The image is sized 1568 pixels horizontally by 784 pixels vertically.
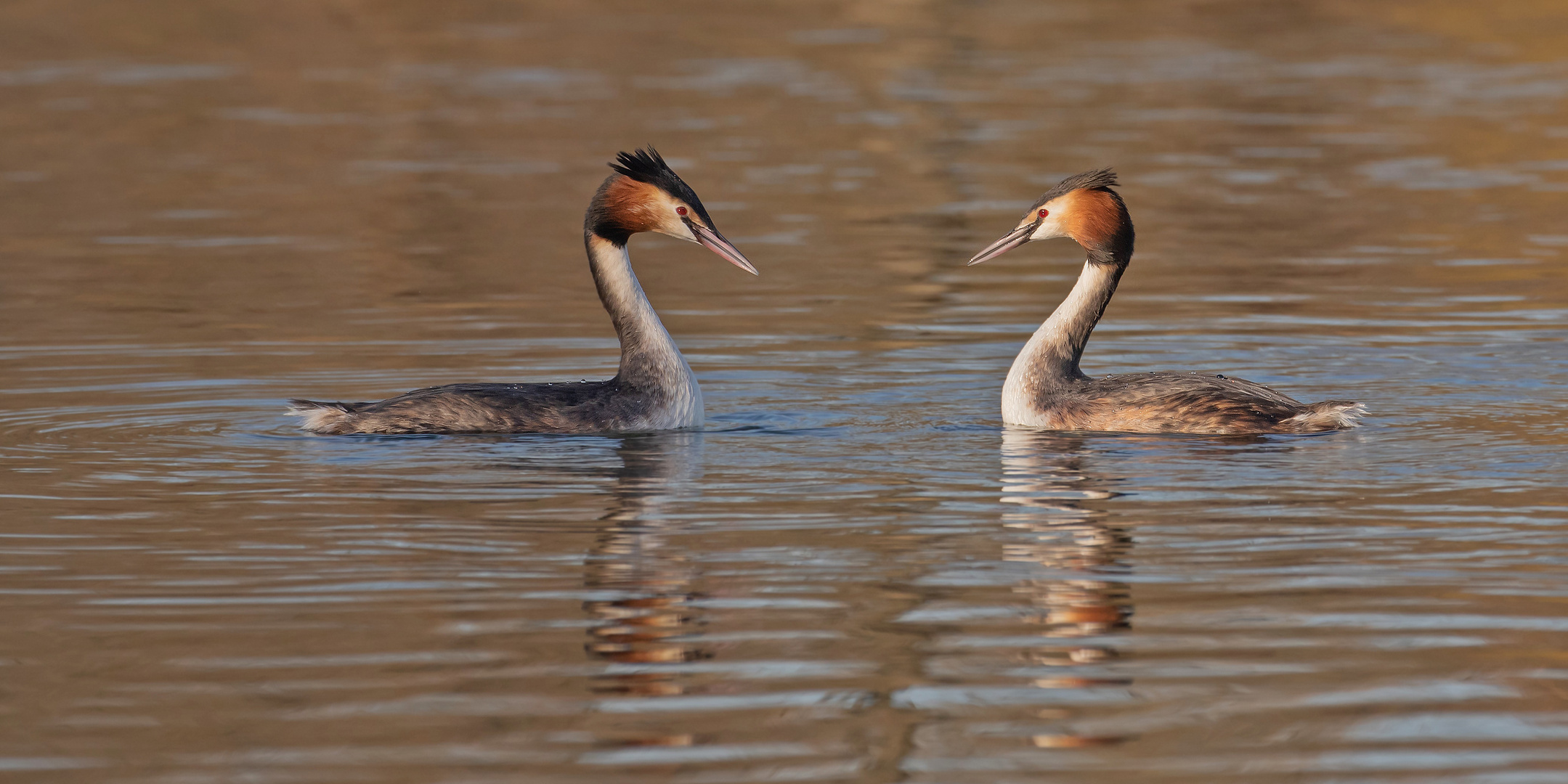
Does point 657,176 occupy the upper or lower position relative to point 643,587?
upper

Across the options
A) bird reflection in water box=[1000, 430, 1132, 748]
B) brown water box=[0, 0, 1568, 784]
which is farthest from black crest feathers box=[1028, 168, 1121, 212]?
bird reflection in water box=[1000, 430, 1132, 748]

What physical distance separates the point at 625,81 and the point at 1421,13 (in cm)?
1741

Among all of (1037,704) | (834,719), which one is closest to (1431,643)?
(1037,704)

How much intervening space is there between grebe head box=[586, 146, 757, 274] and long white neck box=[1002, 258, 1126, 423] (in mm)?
1638

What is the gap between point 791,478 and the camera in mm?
10031

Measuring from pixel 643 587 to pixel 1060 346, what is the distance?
4471 mm

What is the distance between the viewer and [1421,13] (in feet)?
134

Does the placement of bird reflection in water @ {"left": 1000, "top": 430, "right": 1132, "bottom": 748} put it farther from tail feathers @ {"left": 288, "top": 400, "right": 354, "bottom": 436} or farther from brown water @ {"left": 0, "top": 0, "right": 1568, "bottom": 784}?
tail feathers @ {"left": 288, "top": 400, "right": 354, "bottom": 436}

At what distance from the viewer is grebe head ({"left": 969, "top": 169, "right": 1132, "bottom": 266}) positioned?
1193cm

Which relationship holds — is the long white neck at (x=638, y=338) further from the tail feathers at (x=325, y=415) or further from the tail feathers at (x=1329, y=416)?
the tail feathers at (x=1329, y=416)

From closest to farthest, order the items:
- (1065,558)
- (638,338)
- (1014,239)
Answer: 1. (1065,558)
2. (638,338)
3. (1014,239)

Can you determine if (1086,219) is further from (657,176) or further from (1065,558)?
(1065,558)

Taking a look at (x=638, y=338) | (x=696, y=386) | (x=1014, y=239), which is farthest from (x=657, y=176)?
(x=1014, y=239)

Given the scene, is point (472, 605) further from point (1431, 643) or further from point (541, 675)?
point (1431, 643)
